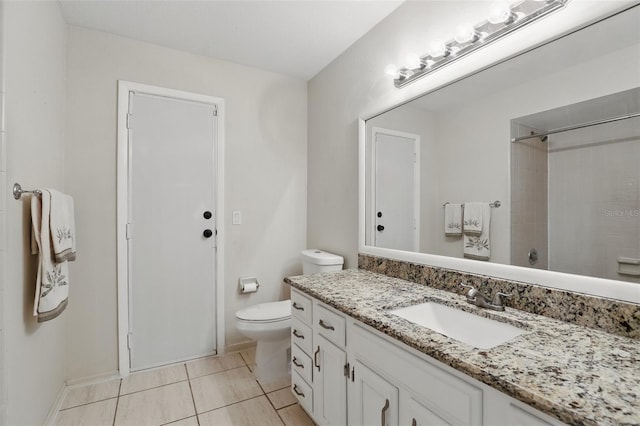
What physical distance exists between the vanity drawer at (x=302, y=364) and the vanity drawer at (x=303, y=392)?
4 centimetres

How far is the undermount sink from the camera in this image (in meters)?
1.11

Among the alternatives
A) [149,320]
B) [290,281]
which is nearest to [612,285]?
[290,281]

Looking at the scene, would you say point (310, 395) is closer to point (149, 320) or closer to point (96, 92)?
point (149, 320)

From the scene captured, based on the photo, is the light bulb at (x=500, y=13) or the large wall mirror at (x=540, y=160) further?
the light bulb at (x=500, y=13)

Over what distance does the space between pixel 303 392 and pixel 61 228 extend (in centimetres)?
153

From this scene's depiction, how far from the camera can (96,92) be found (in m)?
2.08

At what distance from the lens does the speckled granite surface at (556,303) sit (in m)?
0.95

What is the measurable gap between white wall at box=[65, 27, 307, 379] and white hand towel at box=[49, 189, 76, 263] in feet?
1.47

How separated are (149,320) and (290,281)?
1.27m

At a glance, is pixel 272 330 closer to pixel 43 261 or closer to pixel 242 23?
pixel 43 261

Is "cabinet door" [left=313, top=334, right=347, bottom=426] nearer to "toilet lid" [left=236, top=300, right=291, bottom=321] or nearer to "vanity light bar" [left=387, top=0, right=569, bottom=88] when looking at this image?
"toilet lid" [left=236, top=300, right=291, bottom=321]

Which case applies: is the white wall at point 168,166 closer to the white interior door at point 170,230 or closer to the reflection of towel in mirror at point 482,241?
the white interior door at point 170,230

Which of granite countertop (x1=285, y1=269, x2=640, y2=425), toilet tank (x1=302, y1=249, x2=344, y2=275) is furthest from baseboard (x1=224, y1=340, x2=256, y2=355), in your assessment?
granite countertop (x1=285, y1=269, x2=640, y2=425)

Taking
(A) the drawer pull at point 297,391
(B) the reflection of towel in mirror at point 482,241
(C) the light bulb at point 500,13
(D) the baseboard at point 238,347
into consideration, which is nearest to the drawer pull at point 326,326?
(A) the drawer pull at point 297,391
